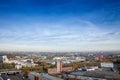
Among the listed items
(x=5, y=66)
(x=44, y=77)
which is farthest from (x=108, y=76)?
(x=5, y=66)

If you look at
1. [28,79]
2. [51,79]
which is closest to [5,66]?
[28,79]

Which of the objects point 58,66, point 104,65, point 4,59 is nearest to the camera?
point 58,66

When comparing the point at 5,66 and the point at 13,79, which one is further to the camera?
the point at 5,66

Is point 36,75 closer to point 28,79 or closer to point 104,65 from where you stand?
point 28,79

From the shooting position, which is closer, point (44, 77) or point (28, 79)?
point (44, 77)

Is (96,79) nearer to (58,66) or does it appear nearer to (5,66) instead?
(58,66)

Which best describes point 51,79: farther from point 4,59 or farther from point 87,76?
point 4,59

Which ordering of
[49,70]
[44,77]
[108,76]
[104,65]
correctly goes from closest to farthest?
[44,77], [108,76], [49,70], [104,65]

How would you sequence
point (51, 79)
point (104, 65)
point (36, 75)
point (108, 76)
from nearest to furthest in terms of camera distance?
point (51, 79) < point (36, 75) < point (108, 76) < point (104, 65)

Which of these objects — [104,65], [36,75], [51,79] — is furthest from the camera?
[104,65]
